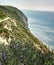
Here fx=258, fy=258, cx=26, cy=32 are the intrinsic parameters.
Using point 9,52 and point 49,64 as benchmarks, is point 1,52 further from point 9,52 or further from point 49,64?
point 49,64

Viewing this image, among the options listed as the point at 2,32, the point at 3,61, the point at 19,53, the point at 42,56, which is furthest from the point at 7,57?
the point at 2,32

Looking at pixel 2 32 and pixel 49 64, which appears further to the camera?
pixel 2 32

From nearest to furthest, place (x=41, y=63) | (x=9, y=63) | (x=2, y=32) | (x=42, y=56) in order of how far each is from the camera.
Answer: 1. (x=9, y=63)
2. (x=41, y=63)
3. (x=42, y=56)
4. (x=2, y=32)

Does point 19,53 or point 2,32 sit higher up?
point 19,53

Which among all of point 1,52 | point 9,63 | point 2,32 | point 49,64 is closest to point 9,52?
point 1,52

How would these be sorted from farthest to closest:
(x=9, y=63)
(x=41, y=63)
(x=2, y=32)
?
(x=2, y=32) → (x=41, y=63) → (x=9, y=63)

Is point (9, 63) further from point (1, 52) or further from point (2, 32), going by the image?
point (2, 32)

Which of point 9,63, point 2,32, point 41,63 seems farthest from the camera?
point 2,32

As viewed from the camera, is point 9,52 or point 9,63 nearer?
point 9,63

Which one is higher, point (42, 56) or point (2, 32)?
point (42, 56)
